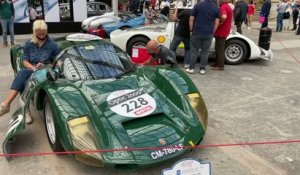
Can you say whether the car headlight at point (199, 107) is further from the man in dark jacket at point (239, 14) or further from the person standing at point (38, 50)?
the man in dark jacket at point (239, 14)

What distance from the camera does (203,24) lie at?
276 inches

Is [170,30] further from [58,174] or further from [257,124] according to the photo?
[58,174]

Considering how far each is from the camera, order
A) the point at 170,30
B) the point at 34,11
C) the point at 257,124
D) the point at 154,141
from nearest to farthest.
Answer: the point at 154,141 < the point at 257,124 < the point at 170,30 < the point at 34,11

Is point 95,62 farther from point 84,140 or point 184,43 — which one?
point 184,43

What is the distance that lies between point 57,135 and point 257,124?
9.31 feet

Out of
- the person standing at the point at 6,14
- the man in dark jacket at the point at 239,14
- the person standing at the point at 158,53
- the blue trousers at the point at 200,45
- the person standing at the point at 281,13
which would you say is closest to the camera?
the person standing at the point at 158,53

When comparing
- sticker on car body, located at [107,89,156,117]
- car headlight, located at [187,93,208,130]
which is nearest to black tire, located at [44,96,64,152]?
sticker on car body, located at [107,89,156,117]

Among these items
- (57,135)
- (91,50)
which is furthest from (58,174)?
(91,50)

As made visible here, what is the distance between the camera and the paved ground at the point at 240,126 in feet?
12.3

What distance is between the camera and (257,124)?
496 centimetres

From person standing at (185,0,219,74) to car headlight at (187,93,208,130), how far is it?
3.12 m

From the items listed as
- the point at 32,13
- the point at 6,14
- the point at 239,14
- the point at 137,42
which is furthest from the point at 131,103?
the point at 32,13

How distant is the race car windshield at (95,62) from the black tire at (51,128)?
0.48 meters

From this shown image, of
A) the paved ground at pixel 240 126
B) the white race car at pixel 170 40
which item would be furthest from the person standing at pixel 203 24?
the white race car at pixel 170 40
